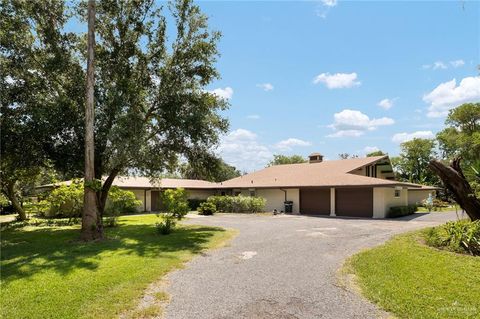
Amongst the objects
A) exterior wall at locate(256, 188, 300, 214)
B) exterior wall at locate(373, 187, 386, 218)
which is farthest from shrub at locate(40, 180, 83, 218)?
exterior wall at locate(373, 187, 386, 218)

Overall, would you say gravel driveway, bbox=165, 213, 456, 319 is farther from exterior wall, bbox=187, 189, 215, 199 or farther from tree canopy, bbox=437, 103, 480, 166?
tree canopy, bbox=437, 103, 480, 166

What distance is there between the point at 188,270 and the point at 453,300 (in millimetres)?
5593

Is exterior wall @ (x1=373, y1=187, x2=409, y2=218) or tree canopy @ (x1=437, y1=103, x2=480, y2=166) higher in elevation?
tree canopy @ (x1=437, y1=103, x2=480, y2=166)

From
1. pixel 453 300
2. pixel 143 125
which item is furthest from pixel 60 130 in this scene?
pixel 453 300

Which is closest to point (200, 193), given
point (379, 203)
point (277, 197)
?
point (277, 197)

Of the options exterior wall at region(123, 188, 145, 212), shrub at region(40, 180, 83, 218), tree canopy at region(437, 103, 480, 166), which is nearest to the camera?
shrub at region(40, 180, 83, 218)

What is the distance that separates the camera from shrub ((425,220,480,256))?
30.9 ft

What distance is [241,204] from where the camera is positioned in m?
26.8

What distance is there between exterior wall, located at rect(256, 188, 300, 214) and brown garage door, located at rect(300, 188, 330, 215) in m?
0.40

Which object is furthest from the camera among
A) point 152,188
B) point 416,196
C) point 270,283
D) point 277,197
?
point 416,196

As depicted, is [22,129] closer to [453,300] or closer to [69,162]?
[69,162]

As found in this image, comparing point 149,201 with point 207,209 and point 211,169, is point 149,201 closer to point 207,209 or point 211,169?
point 207,209

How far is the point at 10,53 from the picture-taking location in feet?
47.8

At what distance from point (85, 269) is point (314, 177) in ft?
67.8
